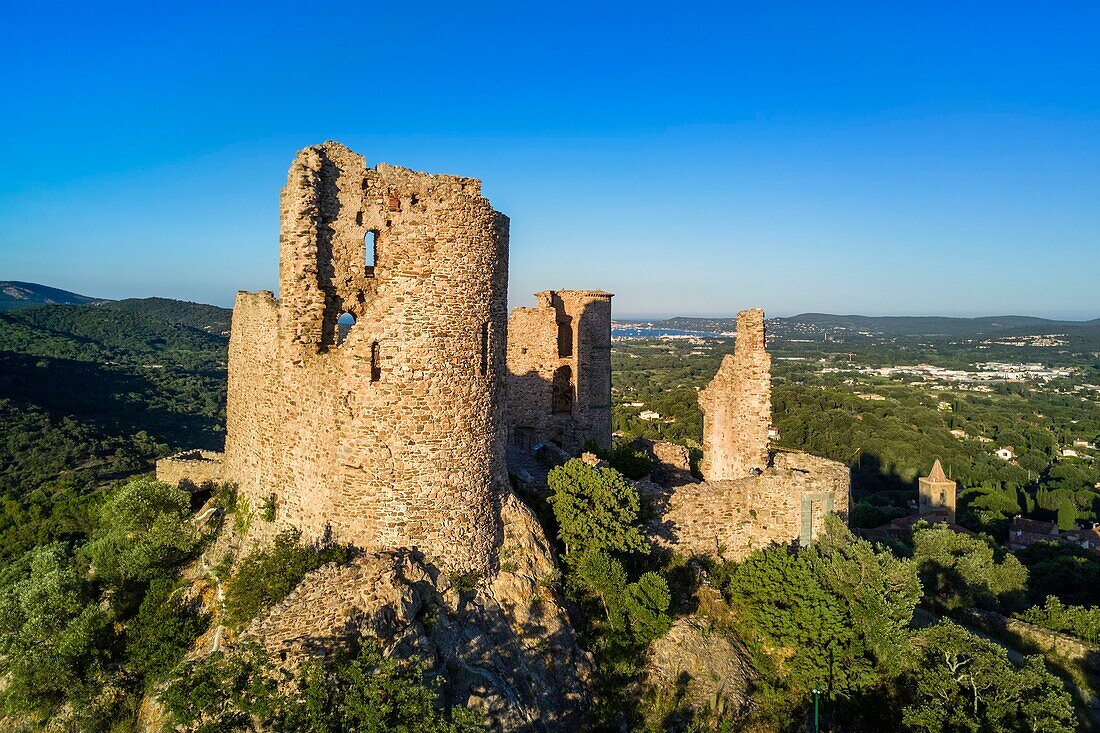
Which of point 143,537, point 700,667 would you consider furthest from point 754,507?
point 143,537

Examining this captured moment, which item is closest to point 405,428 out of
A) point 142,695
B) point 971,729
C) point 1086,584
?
point 142,695

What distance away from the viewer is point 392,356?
898cm

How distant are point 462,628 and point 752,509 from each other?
694 centimetres

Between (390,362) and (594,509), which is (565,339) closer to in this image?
(594,509)

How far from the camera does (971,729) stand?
9.53 m

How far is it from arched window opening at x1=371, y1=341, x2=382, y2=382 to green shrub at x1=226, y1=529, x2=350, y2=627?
2.60m

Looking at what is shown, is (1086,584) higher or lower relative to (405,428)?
lower

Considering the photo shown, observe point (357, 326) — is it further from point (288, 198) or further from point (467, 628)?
point (467, 628)

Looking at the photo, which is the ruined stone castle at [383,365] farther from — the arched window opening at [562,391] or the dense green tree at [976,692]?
the arched window opening at [562,391]

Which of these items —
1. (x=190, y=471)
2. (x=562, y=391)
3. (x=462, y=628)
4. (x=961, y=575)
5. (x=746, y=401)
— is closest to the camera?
(x=462, y=628)

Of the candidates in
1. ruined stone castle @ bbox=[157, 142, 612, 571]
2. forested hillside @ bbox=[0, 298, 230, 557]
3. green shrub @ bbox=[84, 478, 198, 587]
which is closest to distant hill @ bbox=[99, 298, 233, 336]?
forested hillside @ bbox=[0, 298, 230, 557]

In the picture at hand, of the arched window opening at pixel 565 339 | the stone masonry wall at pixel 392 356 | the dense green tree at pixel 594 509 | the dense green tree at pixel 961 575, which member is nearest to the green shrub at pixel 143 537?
the stone masonry wall at pixel 392 356

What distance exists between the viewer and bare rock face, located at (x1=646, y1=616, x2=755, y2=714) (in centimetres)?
1020

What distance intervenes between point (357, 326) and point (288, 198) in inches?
89.7
